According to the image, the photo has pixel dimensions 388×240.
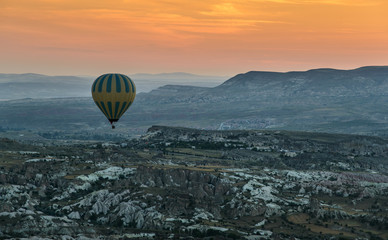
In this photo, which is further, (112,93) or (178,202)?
(112,93)

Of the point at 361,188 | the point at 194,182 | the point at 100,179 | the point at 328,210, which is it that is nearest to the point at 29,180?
the point at 100,179

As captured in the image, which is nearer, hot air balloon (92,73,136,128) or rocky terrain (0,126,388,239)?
rocky terrain (0,126,388,239)

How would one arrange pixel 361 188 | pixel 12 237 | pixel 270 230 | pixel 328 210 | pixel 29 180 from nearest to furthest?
pixel 12 237 < pixel 270 230 < pixel 328 210 < pixel 29 180 < pixel 361 188

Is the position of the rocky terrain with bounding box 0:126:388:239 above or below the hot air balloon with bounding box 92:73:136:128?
below

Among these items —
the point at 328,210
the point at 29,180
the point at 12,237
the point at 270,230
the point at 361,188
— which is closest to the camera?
the point at 12,237

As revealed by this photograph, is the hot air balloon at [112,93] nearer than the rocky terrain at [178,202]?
No

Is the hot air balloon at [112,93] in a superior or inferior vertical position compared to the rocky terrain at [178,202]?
superior

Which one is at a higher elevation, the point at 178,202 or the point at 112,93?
the point at 112,93

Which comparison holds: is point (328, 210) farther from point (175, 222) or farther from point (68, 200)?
point (68, 200)
